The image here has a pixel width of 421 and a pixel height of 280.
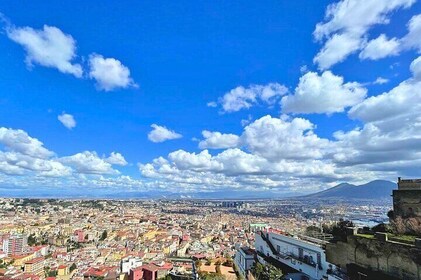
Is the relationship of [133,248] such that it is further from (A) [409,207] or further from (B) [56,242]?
(A) [409,207]

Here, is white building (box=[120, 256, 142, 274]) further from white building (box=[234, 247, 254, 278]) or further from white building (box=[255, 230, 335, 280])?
white building (box=[255, 230, 335, 280])

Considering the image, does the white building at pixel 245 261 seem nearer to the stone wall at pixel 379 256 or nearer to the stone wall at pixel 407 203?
the stone wall at pixel 379 256

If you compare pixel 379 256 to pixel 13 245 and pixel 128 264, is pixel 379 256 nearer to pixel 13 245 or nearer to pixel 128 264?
pixel 128 264

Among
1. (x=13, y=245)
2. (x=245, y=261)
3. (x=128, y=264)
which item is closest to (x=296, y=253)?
(x=245, y=261)

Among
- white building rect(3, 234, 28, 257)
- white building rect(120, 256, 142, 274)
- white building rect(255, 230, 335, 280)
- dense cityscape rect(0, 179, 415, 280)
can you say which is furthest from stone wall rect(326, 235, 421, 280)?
white building rect(3, 234, 28, 257)

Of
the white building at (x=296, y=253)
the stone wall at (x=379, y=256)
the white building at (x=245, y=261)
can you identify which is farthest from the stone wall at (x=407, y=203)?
the white building at (x=245, y=261)
